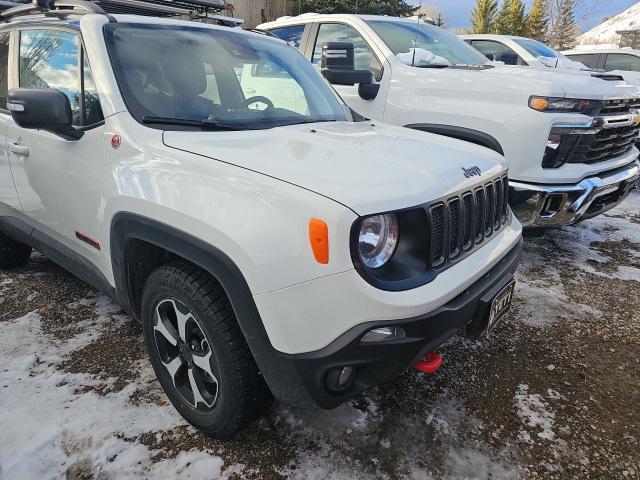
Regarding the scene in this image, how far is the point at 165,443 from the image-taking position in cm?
218

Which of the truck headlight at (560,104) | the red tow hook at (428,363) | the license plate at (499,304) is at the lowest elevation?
the red tow hook at (428,363)

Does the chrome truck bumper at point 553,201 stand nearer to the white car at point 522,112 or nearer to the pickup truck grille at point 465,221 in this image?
the white car at point 522,112

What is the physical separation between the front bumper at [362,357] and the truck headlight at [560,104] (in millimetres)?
2437

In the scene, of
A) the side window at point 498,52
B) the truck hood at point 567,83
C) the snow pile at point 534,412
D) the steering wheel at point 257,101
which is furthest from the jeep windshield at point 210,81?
the side window at point 498,52

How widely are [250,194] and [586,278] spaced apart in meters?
3.47

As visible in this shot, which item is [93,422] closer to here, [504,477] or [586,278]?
[504,477]

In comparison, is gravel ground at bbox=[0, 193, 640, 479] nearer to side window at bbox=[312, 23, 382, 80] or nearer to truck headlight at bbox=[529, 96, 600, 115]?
truck headlight at bbox=[529, 96, 600, 115]

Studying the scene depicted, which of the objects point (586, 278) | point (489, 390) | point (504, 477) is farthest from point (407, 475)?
point (586, 278)

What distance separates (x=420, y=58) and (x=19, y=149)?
3.48 metres

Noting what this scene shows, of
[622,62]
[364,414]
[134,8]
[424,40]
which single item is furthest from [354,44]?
[622,62]

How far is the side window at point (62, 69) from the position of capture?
2494 mm

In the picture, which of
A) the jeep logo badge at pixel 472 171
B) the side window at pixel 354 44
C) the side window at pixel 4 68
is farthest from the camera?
the side window at pixel 354 44

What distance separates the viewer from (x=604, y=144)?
4.09 metres

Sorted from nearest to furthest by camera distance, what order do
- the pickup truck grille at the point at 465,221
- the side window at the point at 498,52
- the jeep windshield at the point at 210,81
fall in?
the pickup truck grille at the point at 465,221, the jeep windshield at the point at 210,81, the side window at the point at 498,52
